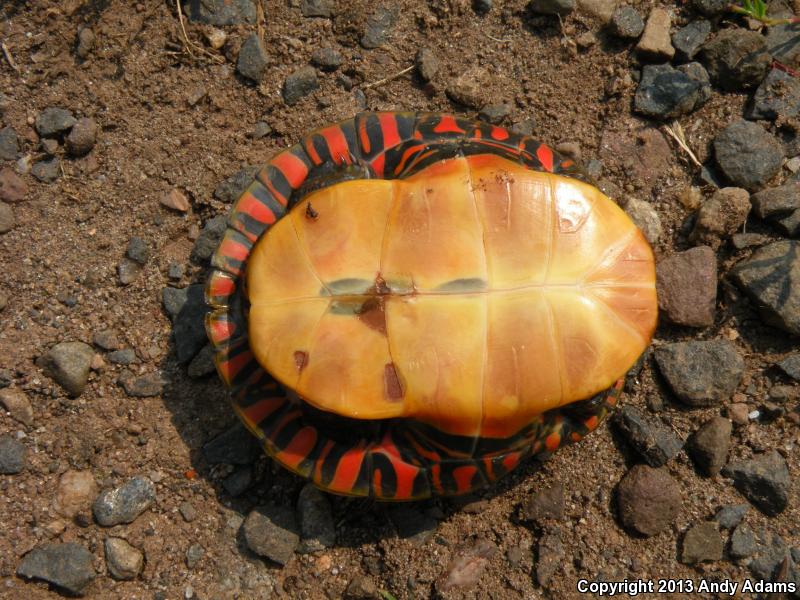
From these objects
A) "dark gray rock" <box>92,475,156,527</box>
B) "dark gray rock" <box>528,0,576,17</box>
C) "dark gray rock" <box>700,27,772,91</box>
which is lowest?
"dark gray rock" <box>92,475,156,527</box>

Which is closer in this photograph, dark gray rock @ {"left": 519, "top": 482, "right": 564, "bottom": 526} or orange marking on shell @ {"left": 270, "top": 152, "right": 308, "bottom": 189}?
orange marking on shell @ {"left": 270, "top": 152, "right": 308, "bottom": 189}

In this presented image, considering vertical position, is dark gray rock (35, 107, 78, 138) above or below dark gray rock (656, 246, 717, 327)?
above

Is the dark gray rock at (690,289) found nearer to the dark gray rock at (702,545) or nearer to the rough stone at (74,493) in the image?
the dark gray rock at (702,545)

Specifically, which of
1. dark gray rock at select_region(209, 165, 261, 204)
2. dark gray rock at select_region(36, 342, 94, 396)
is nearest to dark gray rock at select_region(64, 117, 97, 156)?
dark gray rock at select_region(209, 165, 261, 204)

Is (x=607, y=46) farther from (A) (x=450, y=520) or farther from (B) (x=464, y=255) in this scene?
(A) (x=450, y=520)

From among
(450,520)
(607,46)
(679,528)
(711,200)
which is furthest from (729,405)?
(607,46)

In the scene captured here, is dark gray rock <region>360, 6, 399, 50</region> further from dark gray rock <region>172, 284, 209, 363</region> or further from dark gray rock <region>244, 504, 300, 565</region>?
dark gray rock <region>244, 504, 300, 565</region>

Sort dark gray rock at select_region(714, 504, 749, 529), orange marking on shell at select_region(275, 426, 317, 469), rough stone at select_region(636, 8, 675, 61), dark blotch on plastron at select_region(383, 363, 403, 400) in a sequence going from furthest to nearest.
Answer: rough stone at select_region(636, 8, 675, 61) < dark gray rock at select_region(714, 504, 749, 529) < orange marking on shell at select_region(275, 426, 317, 469) < dark blotch on plastron at select_region(383, 363, 403, 400)

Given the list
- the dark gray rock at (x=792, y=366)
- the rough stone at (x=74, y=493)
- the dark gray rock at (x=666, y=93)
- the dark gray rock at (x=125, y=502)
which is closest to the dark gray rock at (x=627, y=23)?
the dark gray rock at (x=666, y=93)
